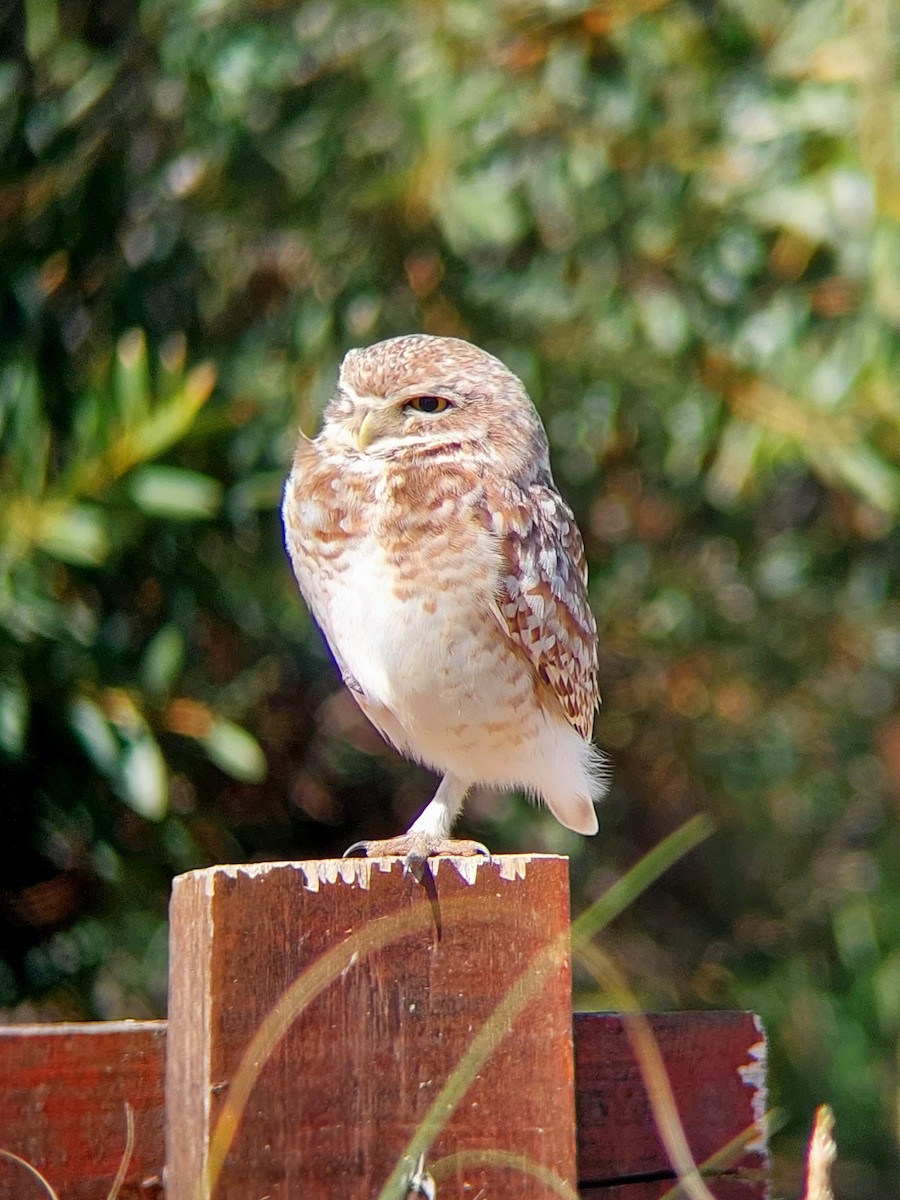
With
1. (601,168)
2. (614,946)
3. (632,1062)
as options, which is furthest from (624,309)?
Answer: (632,1062)

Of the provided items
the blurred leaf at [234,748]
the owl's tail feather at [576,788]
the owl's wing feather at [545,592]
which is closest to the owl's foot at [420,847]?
the owl's wing feather at [545,592]

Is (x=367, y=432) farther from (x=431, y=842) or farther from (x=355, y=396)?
(x=431, y=842)

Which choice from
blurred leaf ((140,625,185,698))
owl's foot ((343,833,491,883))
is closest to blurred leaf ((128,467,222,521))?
blurred leaf ((140,625,185,698))

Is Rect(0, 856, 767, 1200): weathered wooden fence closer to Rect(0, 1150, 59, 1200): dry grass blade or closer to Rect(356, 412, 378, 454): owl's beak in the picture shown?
Rect(0, 1150, 59, 1200): dry grass blade

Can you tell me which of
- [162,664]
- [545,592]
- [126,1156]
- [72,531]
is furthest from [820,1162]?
[162,664]

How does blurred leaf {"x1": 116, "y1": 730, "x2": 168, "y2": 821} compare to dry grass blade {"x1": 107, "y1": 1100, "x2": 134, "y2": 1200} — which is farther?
blurred leaf {"x1": 116, "y1": 730, "x2": 168, "y2": 821}

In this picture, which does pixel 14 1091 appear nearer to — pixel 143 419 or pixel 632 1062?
pixel 632 1062
